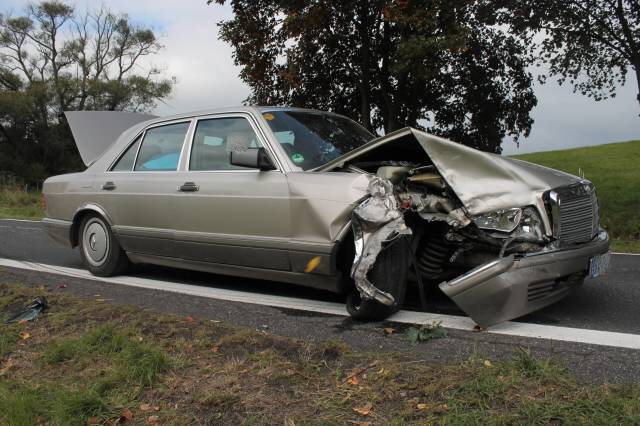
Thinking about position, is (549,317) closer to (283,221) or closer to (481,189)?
(481,189)

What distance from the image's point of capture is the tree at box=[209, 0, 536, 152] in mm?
12492

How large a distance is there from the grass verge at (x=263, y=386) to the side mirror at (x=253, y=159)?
4.31 feet

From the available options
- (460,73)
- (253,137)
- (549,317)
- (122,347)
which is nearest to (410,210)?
(549,317)

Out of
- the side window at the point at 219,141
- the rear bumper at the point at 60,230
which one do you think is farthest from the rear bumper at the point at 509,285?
the rear bumper at the point at 60,230

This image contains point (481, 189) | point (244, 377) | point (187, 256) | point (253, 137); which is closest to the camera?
point (244, 377)

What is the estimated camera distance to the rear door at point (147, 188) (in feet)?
17.3

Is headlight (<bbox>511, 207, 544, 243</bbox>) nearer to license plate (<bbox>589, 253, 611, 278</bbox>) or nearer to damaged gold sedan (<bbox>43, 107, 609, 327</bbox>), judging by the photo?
damaged gold sedan (<bbox>43, 107, 609, 327</bbox>)

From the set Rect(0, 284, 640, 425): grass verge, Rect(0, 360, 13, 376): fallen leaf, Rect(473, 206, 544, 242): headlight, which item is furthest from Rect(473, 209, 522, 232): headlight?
Rect(0, 360, 13, 376): fallen leaf

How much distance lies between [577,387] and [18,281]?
5.13 meters

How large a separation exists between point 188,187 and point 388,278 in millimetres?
2085

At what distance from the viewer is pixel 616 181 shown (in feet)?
49.9

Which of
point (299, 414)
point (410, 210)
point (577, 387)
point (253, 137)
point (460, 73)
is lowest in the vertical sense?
point (299, 414)

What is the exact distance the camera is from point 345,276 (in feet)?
14.1

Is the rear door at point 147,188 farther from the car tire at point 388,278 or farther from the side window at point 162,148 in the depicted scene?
the car tire at point 388,278
